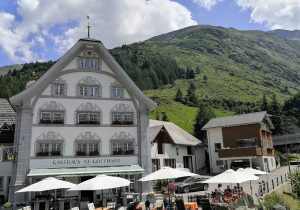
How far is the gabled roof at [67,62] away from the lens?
97.8ft

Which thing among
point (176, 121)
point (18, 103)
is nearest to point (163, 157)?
point (18, 103)

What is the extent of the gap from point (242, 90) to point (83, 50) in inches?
6075

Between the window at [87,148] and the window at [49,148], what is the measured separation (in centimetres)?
176

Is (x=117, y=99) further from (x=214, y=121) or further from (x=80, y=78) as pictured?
(x=214, y=121)

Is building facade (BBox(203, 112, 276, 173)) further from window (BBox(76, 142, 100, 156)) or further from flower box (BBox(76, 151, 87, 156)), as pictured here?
flower box (BBox(76, 151, 87, 156))

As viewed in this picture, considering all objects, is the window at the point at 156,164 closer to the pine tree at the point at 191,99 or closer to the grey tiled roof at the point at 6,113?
the grey tiled roof at the point at 6,113

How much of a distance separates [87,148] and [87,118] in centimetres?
296

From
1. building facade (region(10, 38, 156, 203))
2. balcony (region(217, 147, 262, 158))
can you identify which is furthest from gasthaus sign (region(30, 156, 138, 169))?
balcony (region(217, 147, 262, 158))

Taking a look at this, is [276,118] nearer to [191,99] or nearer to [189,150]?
[189,150]

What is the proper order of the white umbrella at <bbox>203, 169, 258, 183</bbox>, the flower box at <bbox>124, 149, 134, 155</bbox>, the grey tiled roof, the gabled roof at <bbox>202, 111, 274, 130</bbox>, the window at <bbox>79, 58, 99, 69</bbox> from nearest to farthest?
the white umbrella at <bbox>203, 169, 258, 183</bbox> < the flower box at <bbox>124, 149, 134, 155</bbox> < the window at <bbox>79, 58, 99, 69</bbox> < the grey tiled roof < the gabled roof at <bbox>202, 111, 274, 130</bbox>

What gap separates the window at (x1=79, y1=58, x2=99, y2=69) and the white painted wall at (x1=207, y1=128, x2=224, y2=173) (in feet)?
97.2

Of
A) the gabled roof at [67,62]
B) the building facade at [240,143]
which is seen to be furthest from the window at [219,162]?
the gabled roof at [67,62]

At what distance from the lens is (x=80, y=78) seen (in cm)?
3231

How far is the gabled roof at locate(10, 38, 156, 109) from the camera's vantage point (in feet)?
97.8
